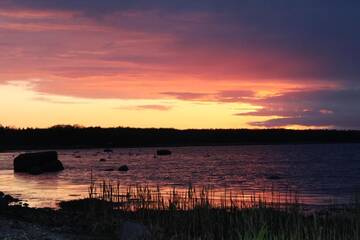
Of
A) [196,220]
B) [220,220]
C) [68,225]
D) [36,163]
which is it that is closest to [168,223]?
[196,220]

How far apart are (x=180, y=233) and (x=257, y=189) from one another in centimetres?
3057

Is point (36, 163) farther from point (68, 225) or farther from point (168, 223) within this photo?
point (168, 223)

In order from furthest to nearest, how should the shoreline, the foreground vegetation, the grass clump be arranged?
the foreground vegetation → the grass clump → the shoreline

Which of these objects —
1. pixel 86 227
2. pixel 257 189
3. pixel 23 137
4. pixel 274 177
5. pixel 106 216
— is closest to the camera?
pixel 86 227

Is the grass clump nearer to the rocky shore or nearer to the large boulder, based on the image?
the rocky shore

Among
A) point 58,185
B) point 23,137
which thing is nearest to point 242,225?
point 58,185

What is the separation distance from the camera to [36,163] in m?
77.8

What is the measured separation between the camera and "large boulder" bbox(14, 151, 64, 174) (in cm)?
7709

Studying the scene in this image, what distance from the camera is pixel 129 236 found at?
21.4 meters

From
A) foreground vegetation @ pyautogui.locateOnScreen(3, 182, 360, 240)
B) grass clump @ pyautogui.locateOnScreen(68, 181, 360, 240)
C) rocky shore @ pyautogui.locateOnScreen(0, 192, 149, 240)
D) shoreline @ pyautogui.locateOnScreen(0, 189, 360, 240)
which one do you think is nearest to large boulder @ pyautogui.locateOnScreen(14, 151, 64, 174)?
rocky shore @ pyautogui.locateOnScreen(0, 192, 149, 240)

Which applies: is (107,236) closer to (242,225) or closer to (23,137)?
(242,225)

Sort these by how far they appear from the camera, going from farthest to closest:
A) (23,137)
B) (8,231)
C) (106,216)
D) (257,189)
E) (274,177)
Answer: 1. (23,137)
2. (274,177)
3. (257,189)
4. (106,216)
5. (8,231)

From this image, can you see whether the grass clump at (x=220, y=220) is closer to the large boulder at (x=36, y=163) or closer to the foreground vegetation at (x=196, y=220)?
the foreground vegetation at (x=196, y=220)

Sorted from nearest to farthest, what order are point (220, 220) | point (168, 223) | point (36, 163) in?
point (220, 220) → point (168, 223) → point (36, 163)
